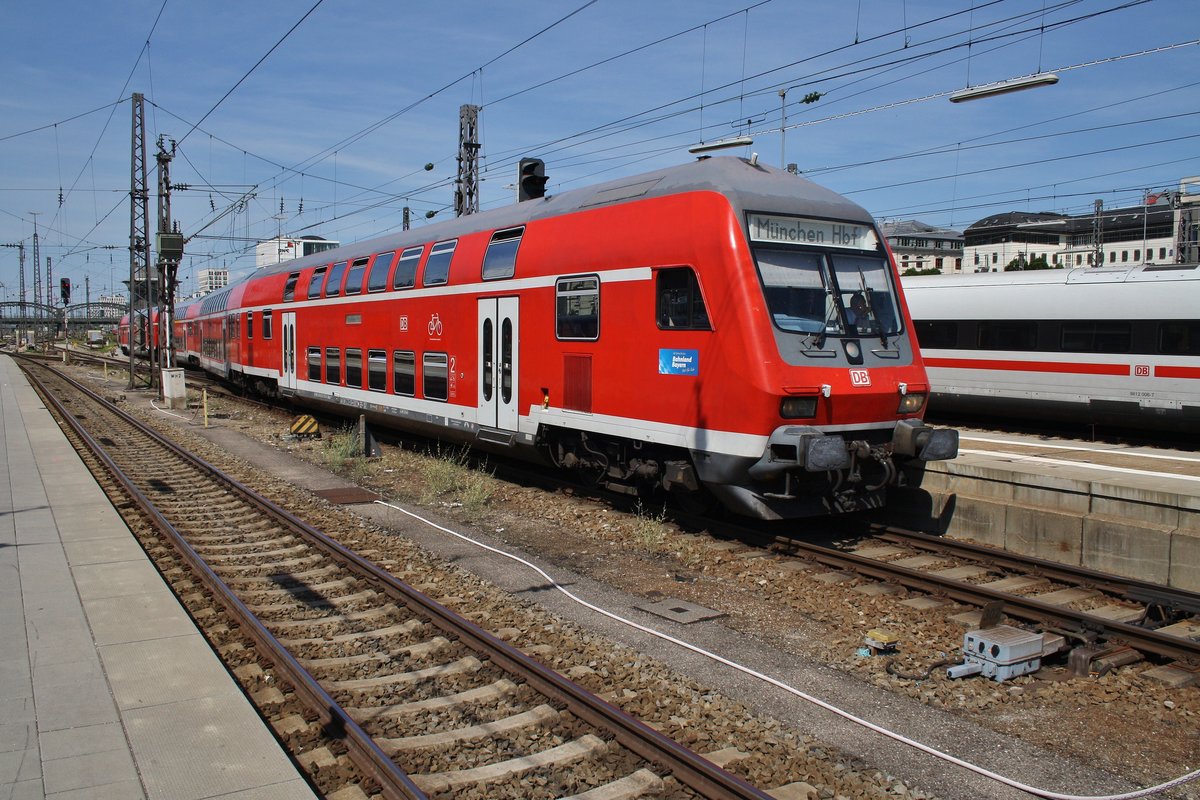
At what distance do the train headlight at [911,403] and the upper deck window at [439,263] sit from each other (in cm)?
702

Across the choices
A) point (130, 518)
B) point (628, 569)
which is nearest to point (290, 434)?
point (130, 518)

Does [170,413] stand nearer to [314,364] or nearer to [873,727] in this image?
[314,364]

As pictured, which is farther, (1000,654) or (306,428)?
(306,428)

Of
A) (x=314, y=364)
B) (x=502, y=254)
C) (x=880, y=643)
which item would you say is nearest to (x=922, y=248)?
(x=314, y=364)

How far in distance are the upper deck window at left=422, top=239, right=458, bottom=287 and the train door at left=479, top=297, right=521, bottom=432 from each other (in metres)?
1.34

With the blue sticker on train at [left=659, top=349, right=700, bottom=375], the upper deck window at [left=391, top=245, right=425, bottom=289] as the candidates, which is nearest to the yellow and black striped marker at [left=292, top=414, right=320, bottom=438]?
the upper deck window at [left=391, top=245, right=425, bottom=289]

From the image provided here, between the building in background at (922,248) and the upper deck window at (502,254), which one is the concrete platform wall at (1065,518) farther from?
the building in background at (922,248)


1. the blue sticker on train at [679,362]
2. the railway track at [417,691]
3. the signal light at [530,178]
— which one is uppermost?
the signal light at [530,178]

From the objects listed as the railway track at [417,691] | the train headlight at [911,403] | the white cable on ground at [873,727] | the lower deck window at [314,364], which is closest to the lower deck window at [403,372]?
the lower deck window at [314,364]

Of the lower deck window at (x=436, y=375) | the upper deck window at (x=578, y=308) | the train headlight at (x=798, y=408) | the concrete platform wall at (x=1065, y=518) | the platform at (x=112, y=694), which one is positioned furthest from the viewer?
the lower deck window at (x=436, y=375)

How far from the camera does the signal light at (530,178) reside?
14633 mm

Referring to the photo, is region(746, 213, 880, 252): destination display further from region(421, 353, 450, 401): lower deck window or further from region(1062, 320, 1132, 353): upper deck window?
region(1062, 320, 1132, 353): upper deck window

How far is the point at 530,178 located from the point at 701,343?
7.08m

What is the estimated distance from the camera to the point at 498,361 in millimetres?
11945
